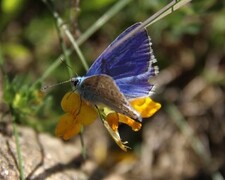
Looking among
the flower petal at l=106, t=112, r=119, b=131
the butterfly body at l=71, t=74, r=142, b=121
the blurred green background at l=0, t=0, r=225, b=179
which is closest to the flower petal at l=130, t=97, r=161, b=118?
the flower petal at l=106, t=112, r=119, b=131

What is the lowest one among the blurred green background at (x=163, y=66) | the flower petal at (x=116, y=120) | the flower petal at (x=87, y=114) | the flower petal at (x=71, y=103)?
the blurred green background at (x=163, y=66)

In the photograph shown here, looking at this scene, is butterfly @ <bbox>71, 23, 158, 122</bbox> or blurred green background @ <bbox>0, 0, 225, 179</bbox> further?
blurred green background @ <bbox>0, 0, 225, 179</bbox>

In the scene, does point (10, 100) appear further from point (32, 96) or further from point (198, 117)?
point (198, 117)

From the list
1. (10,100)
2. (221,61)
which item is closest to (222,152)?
(221,61)

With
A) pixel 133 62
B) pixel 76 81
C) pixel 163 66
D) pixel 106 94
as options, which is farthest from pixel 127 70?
pixel 163 66

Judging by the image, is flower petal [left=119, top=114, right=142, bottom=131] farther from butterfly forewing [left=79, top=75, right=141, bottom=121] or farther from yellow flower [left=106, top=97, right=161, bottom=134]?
butterfly forewing [left=79, top=75, right=141, bottom=121]

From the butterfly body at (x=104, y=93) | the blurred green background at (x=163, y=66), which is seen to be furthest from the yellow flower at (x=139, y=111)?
the blurred green background at (x=163, y=66)

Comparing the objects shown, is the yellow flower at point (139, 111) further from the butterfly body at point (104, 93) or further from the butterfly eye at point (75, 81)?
the butterfly eye at point (75, 81)
